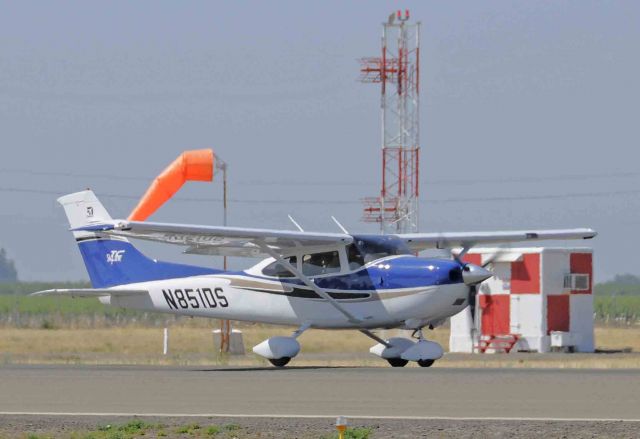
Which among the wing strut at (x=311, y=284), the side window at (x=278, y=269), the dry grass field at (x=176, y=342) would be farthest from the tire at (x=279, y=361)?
the dry grass field at (x=176, y=342)

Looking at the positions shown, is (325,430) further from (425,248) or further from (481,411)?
(425,248)

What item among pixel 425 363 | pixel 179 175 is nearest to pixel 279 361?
pixel 425 363

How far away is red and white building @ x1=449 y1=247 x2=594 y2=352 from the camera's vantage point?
127 ft

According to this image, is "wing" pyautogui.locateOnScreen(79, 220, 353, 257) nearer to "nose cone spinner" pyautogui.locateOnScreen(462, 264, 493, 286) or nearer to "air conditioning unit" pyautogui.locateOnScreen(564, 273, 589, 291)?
"nose cone spinner" pyautogui.locateOnScreen(462, 264, 493, 286)

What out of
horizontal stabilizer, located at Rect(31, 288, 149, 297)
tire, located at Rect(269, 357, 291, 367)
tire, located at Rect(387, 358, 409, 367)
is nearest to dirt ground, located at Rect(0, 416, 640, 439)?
tire, located at Rect(269, 357, 291, 367)

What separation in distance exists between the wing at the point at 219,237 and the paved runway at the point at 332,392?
8.66ft

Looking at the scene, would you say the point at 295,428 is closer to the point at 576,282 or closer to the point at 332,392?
the point at 332,392

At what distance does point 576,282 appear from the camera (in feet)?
130

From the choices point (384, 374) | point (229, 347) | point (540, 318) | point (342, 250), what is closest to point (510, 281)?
point (540, 318)

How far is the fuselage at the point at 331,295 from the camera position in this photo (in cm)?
2627

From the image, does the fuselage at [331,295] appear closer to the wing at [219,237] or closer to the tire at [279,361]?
the wing at [219,237]

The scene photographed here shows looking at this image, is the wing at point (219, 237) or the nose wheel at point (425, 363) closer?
the wing at point (219, 237)

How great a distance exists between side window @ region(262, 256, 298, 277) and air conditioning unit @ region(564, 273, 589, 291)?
13733 millimetres

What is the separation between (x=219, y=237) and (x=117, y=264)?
13.1ft
